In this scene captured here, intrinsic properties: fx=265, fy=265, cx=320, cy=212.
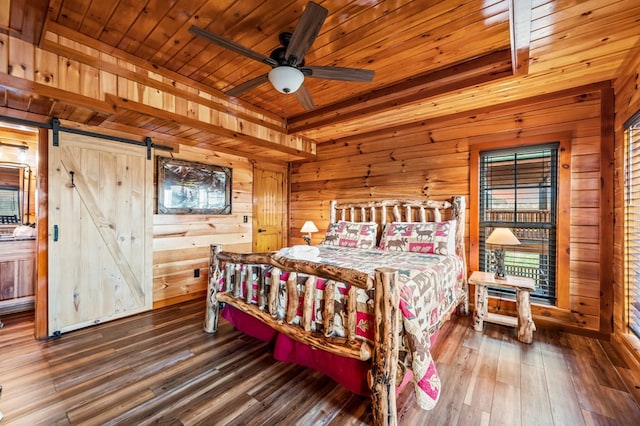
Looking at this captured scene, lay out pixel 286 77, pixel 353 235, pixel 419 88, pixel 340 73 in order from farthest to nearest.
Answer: pixel 353 235 → pixel 419 88 → pixel 340 73 → pixel 286 77

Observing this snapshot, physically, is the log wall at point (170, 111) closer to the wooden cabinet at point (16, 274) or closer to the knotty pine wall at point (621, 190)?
the wooden cabinet at point (16, 274)

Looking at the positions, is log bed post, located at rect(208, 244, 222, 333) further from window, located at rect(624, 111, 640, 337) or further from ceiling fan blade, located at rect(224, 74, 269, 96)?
window, located at rect(624, 111, 640, 337)

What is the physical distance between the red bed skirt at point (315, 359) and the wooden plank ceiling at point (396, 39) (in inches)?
91.4

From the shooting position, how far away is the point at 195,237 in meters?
3.88

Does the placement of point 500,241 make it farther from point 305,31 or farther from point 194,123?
point 194,123

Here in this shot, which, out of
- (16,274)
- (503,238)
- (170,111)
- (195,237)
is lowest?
(16,274)

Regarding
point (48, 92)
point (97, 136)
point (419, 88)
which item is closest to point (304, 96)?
point (419, 88)

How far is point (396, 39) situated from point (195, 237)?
11.4 feet

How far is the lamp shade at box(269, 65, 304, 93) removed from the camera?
1.92 meters

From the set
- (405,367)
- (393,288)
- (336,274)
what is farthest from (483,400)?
(336,274)

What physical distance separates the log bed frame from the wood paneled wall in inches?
46.8

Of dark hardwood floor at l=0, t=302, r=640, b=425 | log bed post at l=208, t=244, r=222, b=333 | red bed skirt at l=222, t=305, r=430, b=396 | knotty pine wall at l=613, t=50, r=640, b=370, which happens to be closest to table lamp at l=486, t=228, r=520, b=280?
dark hardwood floor at l=0, t=302, r=640, b=425

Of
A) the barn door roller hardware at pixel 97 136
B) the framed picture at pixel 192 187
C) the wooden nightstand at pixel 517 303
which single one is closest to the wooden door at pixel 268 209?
the framed picture at pixel 192 187

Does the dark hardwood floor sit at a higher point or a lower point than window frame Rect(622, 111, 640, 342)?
lower
